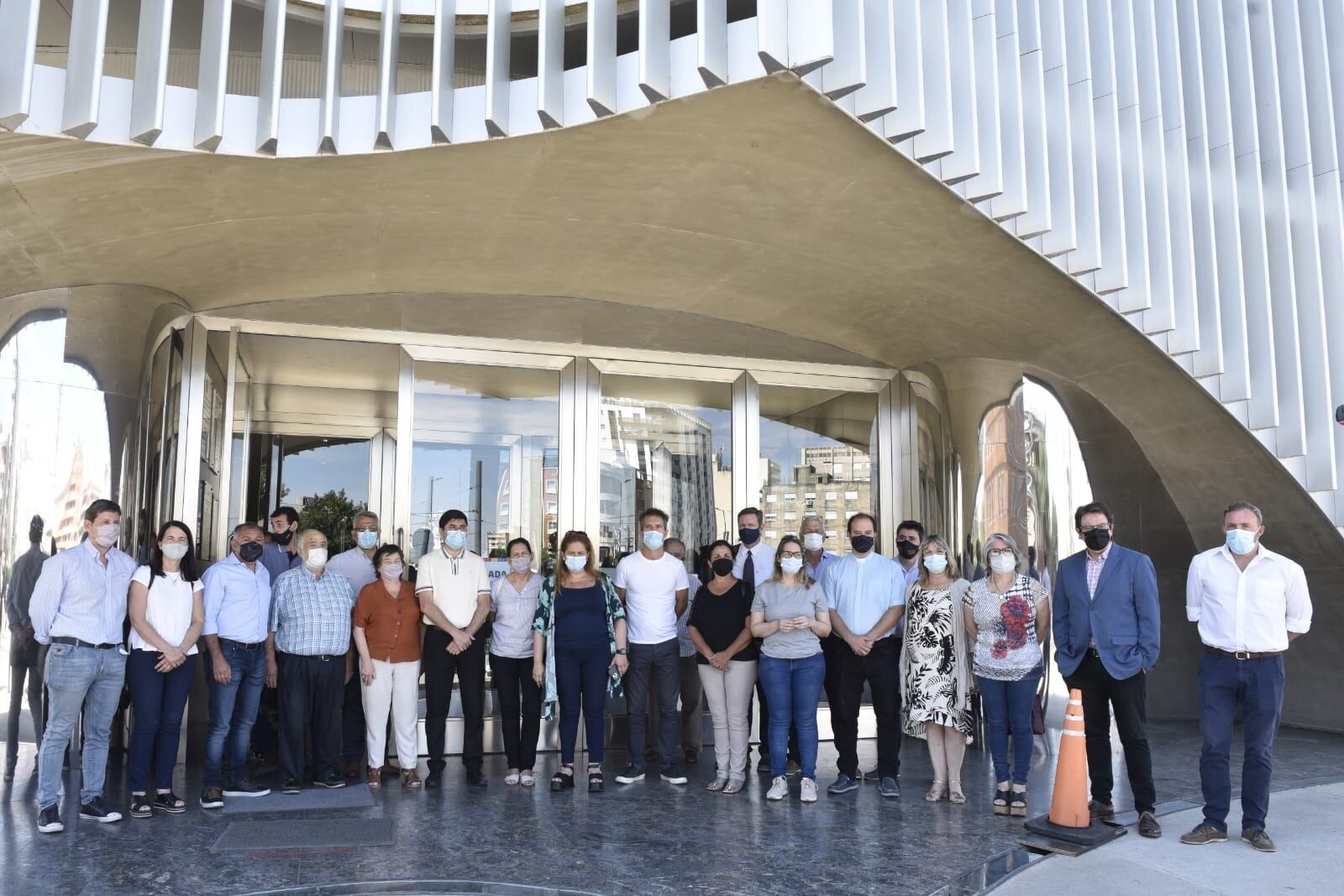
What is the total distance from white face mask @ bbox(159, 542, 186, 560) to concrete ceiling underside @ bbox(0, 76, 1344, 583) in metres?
1.87

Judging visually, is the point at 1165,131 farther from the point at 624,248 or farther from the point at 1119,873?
the point at 1119,873

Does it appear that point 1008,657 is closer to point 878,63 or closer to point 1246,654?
point 1246,654

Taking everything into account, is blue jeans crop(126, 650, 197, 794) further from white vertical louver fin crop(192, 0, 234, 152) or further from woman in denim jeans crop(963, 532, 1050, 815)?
woman in denim jeans crop(963, 532, 1050, 815)

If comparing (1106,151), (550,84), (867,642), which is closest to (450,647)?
(867,642)

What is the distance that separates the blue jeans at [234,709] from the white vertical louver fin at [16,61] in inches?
114

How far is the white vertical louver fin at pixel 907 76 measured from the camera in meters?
5.68

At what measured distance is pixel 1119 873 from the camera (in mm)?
4809

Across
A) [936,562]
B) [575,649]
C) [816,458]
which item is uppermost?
[816,458]

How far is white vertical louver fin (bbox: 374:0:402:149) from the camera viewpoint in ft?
18.3

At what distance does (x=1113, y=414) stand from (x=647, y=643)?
4.72 meters

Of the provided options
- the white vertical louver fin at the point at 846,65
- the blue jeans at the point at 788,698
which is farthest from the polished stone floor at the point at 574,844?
the white vertical louver fin at the point at 846,65

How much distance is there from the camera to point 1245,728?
529cm

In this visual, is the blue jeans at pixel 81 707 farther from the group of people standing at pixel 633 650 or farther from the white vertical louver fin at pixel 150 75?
the white vertical louver fin at pixel 150 75

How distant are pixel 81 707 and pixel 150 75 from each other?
3.16m
